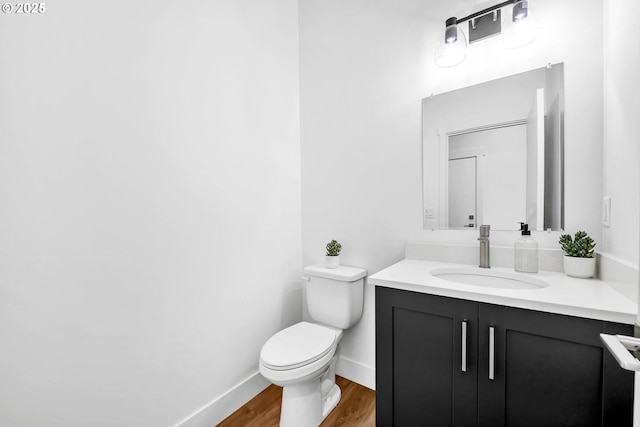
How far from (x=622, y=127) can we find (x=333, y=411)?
185cm

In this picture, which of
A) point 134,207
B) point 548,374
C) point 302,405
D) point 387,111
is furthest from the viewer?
point 387,111

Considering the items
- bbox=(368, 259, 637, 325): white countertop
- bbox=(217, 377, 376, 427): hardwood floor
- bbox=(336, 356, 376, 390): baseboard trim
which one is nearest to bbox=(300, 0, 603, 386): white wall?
bbox=(336, 356, 376, 390): baseboard trim

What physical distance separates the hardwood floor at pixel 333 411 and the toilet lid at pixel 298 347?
42 cm

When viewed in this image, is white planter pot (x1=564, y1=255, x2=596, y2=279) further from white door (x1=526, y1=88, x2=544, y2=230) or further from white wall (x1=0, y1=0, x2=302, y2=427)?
white wall (x1=0, y1=0, x2=302, y2=427)

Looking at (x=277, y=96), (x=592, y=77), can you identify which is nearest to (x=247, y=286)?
(x=277, y=96)

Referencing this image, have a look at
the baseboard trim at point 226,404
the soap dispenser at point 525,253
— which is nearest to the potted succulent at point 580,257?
the soap dispenser at point 525,253

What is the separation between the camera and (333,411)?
160 cm

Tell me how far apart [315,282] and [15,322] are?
131 cm

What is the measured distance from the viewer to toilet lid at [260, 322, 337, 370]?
133cm

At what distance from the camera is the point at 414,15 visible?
159 centimetres

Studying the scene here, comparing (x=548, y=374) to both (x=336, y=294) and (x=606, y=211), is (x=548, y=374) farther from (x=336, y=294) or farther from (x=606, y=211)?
(x=336, y=294)

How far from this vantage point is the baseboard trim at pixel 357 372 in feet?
5.87

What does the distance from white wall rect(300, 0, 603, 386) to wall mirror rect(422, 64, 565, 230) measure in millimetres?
44

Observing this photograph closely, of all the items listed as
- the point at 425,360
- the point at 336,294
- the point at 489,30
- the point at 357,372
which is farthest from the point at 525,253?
the point at 357,372
